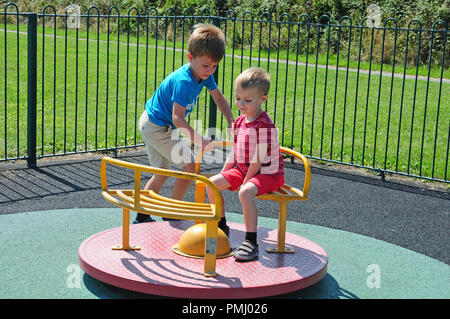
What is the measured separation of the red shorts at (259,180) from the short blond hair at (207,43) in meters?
0.83

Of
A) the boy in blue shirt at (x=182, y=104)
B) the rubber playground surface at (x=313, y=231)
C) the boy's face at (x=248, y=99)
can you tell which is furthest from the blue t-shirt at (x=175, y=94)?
the rubber playground surface at (x=313, y=231)

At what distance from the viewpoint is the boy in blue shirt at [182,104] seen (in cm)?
476

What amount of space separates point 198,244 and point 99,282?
2.27 ft

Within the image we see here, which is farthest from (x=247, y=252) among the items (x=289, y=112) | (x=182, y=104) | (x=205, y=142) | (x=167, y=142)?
(x=289, y=112)

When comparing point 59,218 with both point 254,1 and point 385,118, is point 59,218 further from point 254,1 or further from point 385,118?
point 254,1

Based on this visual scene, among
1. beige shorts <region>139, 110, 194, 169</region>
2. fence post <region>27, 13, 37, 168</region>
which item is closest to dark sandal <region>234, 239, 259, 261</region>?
beige shorts <region>139, 110, 194, 169</region>

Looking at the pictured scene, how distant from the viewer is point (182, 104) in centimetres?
496

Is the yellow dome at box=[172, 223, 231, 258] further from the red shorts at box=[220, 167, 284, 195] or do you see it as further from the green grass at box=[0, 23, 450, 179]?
the green grass at box=[0, 23, 450, 179]

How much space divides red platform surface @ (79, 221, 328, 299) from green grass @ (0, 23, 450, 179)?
2742 millimetres

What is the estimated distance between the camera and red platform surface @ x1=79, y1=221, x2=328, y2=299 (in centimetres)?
395

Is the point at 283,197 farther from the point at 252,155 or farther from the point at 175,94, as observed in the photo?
the point at 175,94

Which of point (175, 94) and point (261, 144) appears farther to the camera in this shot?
point (175, 94)

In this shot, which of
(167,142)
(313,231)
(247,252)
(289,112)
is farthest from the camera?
(289,112)

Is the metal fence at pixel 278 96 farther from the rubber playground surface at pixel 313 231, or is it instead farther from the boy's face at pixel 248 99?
the boy's face at pixel 248 99
